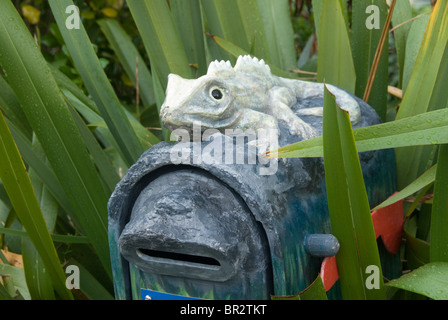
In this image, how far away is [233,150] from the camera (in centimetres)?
105

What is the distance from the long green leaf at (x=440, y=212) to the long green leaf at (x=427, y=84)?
1.04 ft

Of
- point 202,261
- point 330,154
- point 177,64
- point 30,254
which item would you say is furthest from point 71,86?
point 330,154

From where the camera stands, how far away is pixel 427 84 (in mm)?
1340

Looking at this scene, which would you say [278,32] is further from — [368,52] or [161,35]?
[161,35]

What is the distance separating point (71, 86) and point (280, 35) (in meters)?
0.72

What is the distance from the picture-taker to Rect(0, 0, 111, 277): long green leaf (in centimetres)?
130

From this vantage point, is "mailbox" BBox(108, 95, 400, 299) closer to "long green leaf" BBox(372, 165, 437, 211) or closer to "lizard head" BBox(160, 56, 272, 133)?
"lizard head" BBox(160, 56, 272, 133)

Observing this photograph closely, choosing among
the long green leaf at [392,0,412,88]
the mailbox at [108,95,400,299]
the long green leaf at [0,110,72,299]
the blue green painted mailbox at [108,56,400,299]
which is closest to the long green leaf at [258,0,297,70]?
the long green leaf at [392,0,412,88]

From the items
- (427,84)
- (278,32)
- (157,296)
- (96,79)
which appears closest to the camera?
(157,296)

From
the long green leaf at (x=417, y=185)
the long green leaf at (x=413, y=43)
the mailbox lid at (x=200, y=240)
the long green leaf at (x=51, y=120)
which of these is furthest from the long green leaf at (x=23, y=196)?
the long green leaf at (x=413, y=43)

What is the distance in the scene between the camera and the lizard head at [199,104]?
109 cm

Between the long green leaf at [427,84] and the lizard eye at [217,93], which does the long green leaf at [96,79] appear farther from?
the long green leaf at [427,84]

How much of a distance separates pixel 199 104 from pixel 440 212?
53cm

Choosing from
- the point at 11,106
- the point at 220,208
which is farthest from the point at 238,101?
the point at 11,106
